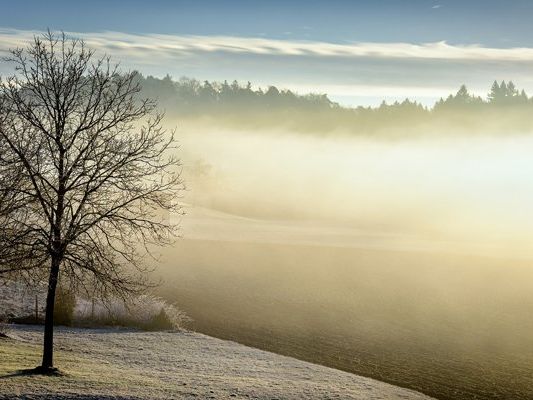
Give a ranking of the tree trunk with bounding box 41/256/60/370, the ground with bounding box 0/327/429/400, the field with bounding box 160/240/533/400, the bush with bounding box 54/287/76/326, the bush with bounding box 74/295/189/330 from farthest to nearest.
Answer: the bush with bounding box 74/295/189/330
the bush with bounding box 54/287/76/326
the field with bounding box 160/240/533/400
the tree trunk with bounding box 41/256/60/370
the ground with bounding box 0/327/429/400

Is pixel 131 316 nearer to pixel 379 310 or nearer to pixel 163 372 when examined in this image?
pixel 163 372

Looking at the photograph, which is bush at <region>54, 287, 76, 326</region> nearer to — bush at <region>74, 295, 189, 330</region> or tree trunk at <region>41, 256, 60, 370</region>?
bush at <region>74, 295, 189, 330</region>

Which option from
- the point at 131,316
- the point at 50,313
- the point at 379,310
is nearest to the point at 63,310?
the point at 131,316

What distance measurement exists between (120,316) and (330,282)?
33.4 metres

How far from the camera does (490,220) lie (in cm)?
17488

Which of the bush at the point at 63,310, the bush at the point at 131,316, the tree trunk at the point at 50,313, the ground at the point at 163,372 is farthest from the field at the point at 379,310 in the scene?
the tree trunk at the point at 50,313

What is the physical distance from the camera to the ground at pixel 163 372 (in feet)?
108

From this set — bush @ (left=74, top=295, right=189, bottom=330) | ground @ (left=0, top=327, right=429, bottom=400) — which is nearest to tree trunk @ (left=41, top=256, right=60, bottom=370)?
ground @ (left=0, top=327, right=429, bottom=400)

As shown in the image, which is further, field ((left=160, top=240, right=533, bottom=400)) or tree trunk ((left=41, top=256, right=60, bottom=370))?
field ((left=160, top=240, right=533, bottom=400))

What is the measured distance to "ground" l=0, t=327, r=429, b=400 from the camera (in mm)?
32969

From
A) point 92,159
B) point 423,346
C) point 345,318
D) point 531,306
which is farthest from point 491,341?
point 92,159

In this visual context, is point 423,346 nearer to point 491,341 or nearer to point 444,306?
point 491,341

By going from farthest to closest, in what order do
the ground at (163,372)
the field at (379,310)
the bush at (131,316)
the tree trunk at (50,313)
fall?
the bush at (131,316)
the field at (379,310)
the tree trunk at (50,313)
the ground at (163,372)

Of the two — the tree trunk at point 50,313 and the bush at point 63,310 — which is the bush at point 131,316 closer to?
the bush at point 63,310
